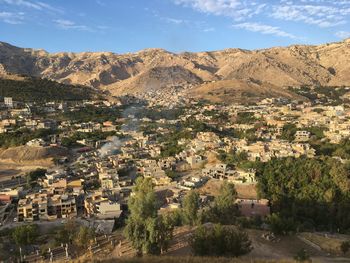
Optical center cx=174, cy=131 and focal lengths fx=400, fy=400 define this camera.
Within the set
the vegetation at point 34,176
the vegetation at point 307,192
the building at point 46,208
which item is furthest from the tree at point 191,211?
the vegetation at point 34,176

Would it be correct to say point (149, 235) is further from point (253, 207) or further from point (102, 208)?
point (253, 207)

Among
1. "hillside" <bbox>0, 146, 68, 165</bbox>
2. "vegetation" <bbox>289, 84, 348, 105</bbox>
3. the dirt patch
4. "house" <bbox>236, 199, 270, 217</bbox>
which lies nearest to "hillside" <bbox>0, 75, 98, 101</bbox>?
"hillside" <bbox>0, 146, 68, 165</bbox>

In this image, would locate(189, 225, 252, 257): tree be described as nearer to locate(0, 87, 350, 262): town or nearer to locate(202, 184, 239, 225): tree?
locate(0, 87, 350, 262): town

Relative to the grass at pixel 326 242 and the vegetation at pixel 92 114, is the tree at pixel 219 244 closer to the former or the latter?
the grass at pixel 326 242

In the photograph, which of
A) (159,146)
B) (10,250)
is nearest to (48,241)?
(10,250)

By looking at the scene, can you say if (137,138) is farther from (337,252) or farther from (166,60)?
(166,60)

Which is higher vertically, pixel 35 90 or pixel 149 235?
pixel 35 90

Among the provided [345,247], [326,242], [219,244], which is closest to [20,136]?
[219,244]

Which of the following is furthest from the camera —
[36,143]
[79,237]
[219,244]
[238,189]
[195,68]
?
[195,68]
